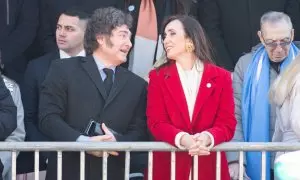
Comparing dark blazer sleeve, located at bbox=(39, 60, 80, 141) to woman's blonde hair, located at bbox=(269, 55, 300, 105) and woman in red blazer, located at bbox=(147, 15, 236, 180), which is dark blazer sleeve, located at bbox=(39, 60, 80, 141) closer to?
woman in red blazer, located at bbox=(147, 15, 236, 180)

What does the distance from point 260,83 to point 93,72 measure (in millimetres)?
1407

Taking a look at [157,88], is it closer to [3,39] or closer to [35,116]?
[35,116]

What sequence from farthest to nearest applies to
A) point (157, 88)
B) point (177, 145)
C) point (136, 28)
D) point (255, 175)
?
point (136, 28) → point (255, 175) → point (157, 88) → point (177, 145)

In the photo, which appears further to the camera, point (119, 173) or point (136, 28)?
point (136, 28)

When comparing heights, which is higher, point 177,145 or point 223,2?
point 223,2

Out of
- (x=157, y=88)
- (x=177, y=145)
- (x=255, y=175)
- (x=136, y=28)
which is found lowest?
(x=255, y=175)

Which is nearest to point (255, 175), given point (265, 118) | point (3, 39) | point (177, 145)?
point (265, 118)

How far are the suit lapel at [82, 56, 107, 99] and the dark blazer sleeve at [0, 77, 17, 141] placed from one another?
54 centimetres

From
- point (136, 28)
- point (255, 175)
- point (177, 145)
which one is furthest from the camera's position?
point (136, 28)

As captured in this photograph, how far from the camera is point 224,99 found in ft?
14.5

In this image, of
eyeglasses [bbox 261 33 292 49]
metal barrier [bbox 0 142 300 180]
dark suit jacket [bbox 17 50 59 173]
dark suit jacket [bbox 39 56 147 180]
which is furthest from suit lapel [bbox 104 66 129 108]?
eyeglasses [bbox 261 33 292 49]

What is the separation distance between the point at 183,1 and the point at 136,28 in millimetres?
468

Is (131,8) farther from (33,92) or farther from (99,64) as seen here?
(99,64)

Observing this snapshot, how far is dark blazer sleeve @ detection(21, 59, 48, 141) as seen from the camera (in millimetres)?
5297
